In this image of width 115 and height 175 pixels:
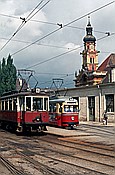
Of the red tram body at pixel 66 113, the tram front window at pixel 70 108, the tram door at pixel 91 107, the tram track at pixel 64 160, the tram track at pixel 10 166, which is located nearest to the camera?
the tram track at pixel 10 166

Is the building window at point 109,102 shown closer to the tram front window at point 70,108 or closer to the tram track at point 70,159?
the tram front window at point 70,108

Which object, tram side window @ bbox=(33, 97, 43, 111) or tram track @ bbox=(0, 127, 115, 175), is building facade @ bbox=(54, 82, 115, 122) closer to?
tram side window @ bbox=(33, 97, 43, 111)

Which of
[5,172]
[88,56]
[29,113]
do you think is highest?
[88,56]

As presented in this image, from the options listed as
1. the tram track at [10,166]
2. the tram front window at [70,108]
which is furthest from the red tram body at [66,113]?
the tram track at [10,166]

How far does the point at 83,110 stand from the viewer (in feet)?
170

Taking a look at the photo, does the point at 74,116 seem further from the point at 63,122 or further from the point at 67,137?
the point at 67,137

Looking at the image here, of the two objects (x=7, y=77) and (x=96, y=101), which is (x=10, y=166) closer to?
(x=96, y=101)

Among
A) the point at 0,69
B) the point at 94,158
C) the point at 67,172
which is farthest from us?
the point at 0,69

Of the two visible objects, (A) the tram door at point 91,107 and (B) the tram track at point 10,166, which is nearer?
(B) the tram track at point 10,166

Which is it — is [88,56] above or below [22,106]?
above

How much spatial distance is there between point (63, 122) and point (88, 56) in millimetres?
75030

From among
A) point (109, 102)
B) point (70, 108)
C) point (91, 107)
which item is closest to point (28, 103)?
point (70, 108)

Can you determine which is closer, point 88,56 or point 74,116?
point 74,116

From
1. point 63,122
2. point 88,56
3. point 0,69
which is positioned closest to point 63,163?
point 63,122
